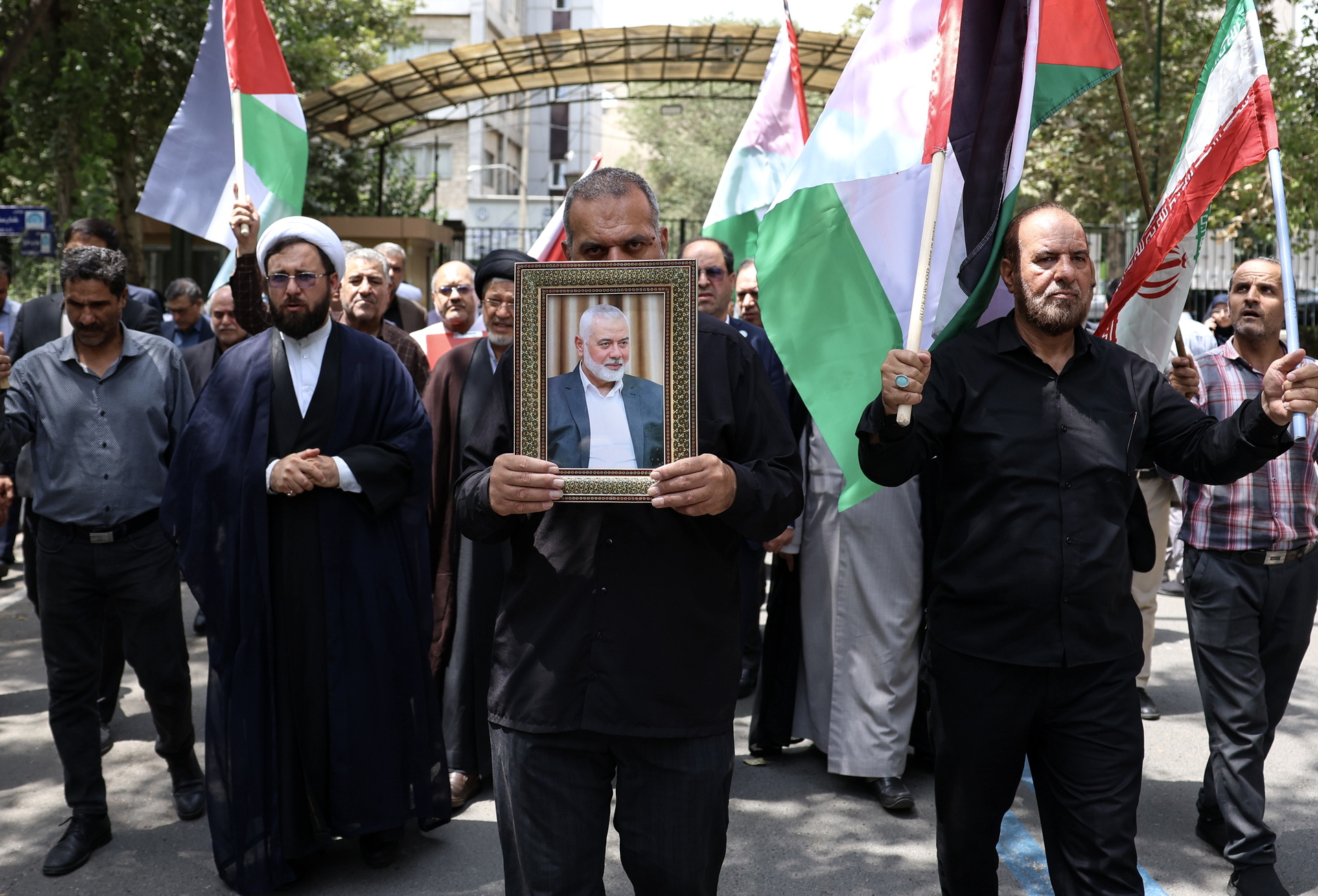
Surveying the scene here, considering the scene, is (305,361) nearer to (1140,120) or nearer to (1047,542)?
(1047,542)

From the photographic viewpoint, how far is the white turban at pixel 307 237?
436 centimetres

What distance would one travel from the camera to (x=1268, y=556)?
177 inches

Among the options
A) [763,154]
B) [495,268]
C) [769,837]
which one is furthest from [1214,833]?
[763,154]

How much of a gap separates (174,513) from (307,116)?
1590 cm

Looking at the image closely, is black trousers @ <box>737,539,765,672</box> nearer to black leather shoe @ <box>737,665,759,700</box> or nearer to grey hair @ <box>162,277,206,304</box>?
black leather shoe @ <box>737,665,759,700</box>

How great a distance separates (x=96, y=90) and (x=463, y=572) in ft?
34.9

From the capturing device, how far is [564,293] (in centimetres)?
267

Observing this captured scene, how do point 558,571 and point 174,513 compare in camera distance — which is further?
point 174,513

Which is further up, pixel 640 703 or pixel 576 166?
pixel 576 166

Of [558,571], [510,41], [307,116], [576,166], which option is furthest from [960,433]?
[576,166]

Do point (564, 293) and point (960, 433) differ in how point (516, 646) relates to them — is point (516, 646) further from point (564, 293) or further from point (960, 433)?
point (960, 433)

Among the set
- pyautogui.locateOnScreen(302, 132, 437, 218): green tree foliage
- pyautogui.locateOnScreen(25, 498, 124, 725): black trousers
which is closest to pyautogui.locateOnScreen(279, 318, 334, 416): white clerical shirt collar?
pyautogui.locateOnScreen(25, 498, 124, 725): black trousers

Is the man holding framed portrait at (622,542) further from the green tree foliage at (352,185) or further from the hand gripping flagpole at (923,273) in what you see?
the green tree foliage at (352,185)

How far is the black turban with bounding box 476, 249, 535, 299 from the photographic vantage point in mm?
5742
